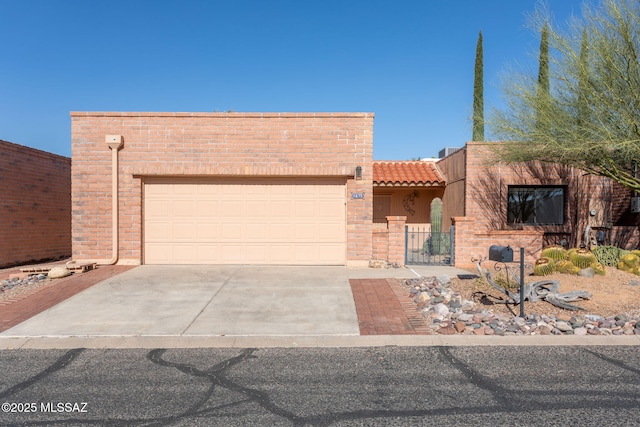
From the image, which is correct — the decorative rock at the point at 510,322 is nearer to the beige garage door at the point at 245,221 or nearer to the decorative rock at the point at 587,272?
the decorative rock at the point at 587,272

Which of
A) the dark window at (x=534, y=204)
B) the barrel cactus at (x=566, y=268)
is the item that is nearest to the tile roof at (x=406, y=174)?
the dark window at (x=534, y=204)

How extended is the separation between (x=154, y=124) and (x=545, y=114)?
1006cm

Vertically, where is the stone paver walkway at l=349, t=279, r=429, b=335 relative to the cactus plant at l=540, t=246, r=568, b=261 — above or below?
below

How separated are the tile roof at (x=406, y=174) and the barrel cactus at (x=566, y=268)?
749 cm

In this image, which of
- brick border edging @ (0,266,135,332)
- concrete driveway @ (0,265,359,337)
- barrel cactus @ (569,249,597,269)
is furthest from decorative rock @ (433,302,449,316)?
brick border edging @ (0,266,135,332)

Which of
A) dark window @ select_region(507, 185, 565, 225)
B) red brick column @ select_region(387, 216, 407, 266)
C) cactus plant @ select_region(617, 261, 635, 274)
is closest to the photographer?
cactus plant @ select_region(617, 261, 635, 274)

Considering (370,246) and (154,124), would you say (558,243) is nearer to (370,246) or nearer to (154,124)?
(370,246)

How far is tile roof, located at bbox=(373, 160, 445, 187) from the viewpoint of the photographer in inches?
641

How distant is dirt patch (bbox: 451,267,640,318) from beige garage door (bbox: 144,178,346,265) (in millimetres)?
3802

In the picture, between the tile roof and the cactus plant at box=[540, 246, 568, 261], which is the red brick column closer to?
the cactus plant at box=[540, 246, 568, 261]

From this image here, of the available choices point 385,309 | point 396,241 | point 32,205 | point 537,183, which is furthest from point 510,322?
point 32,205

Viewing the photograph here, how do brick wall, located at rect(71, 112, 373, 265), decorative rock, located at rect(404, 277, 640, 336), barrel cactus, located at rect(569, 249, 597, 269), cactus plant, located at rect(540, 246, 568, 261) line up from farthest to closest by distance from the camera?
brick wall, located at rect(71, 112, 373, 265) → cactus plant, located at rect(540, 246, 568, 261) → barrel cactus, located at rect(569, 249, 597, 269) → decorative rock, located at rect(404, 277, 640, 336)

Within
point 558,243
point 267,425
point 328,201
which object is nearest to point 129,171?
point 328,201

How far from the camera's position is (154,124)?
37.3 feet
